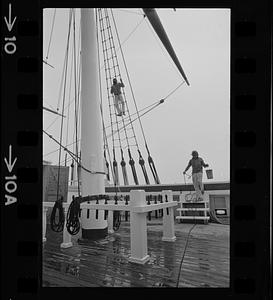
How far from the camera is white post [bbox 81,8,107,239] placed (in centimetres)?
345

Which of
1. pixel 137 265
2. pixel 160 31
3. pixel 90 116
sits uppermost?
pixel 160 31

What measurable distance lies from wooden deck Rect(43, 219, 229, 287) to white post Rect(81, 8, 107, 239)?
0.66 metres

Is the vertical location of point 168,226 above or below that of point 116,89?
below

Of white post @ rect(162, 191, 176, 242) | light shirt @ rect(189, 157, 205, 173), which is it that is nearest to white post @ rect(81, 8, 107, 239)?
white post @ rect(162, 191, 176, 242)

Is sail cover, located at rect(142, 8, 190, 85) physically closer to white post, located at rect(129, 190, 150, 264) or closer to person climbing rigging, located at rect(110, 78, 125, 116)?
white post, located at rect(129, 190, 150, 264)

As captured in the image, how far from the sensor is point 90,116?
3.52 meters

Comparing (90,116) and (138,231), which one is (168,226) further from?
(90,116)

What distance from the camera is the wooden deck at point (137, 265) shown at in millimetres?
1876
